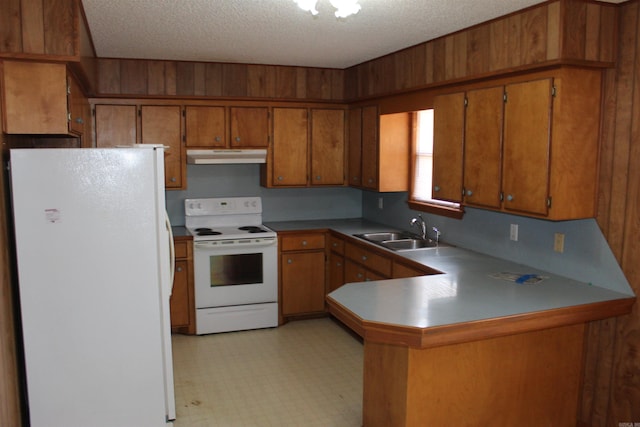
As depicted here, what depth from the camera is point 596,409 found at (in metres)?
3.02

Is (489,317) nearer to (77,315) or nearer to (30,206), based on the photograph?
(77,315)

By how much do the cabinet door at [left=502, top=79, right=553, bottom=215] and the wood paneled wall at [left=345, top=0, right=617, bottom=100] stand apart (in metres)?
0.16

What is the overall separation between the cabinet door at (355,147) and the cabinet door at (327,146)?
98 mm

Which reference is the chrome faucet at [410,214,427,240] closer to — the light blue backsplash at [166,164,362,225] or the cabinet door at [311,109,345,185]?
the cabinet door at [311,109,345,185]

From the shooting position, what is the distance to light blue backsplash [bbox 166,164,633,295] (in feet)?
10.0

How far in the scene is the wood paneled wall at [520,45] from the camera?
9.12ft

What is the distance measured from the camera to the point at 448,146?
374 cm

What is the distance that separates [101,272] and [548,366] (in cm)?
243

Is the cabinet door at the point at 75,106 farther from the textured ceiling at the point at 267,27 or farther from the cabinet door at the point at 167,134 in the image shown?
the cabinet door at the point at 167,134

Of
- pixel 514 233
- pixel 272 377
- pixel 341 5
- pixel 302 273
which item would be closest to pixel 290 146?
pixel 302 273

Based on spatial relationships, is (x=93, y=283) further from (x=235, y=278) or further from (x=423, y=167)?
(x=423, y=167)

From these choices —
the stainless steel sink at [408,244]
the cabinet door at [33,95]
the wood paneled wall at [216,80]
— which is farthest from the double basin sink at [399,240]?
the cabinet door at [33,95]

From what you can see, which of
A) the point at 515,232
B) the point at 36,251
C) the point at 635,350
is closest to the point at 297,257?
the point at 515,232

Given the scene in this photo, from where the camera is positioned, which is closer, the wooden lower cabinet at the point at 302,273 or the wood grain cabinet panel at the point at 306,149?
the wooden lower cabinet at the point at 302,273
